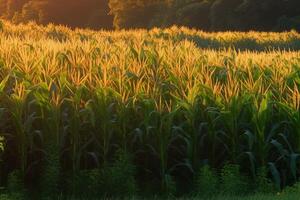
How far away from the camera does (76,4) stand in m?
66.3

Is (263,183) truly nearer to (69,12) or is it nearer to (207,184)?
(207,184)

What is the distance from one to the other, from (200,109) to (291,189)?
5.37 ft

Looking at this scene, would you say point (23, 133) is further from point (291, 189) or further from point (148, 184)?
point (291, 189)

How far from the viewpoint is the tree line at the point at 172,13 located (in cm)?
4975

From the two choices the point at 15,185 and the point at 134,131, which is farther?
the point at 134,131

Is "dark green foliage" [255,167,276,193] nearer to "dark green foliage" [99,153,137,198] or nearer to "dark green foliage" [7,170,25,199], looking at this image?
"dark green foliage" [99,153,137,198]

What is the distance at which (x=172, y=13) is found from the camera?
5462 centimetres

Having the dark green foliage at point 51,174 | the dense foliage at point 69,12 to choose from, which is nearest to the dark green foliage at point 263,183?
the dark green foliage at point 51,174

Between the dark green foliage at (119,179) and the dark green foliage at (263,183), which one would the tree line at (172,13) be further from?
the dark green foliage at (119,179)

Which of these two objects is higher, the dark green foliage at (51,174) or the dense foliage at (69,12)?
the dense foliage at (69,12)

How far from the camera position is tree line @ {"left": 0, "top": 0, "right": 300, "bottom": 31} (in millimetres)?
49750

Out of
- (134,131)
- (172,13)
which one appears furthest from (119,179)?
(172,13)

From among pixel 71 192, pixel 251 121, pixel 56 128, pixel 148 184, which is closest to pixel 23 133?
pixel 56 128

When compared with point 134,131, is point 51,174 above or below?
below
